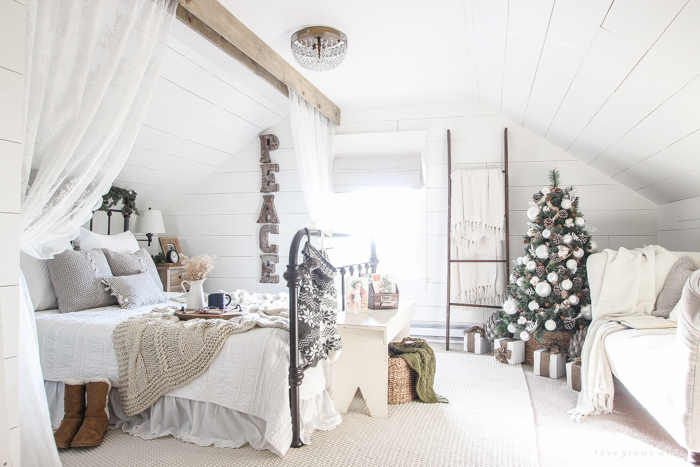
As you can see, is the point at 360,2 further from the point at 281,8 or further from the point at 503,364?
the point at 503,364

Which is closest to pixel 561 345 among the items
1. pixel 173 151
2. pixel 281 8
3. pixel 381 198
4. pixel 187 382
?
pixel 381 198

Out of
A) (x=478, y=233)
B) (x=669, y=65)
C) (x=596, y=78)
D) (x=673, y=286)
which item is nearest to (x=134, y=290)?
(x=478, y=233)

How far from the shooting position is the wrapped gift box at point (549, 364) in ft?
10.9

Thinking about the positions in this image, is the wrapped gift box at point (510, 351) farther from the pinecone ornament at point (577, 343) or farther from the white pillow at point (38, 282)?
the white pillow at point (38, 282)

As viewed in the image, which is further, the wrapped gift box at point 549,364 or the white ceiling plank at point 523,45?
the wrapped gift box at point 549,364

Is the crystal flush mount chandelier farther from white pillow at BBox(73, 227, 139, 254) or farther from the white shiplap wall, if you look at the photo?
Result: white pillow at BBox(73, 227, 139, 254)

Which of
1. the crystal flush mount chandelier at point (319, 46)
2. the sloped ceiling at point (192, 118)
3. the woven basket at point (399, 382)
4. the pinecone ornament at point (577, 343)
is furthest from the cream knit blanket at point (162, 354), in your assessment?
the pinecone ornament at point (577, 343)

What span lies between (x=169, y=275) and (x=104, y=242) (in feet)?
2.81

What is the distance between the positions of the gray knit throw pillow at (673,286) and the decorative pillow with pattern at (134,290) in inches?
127

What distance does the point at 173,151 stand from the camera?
4.25m

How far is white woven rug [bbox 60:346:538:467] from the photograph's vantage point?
2.08m

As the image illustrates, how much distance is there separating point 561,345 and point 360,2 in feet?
8.95

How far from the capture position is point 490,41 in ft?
9.52

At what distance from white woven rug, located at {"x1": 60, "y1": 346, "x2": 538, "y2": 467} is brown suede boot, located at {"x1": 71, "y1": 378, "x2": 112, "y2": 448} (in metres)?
0.08
